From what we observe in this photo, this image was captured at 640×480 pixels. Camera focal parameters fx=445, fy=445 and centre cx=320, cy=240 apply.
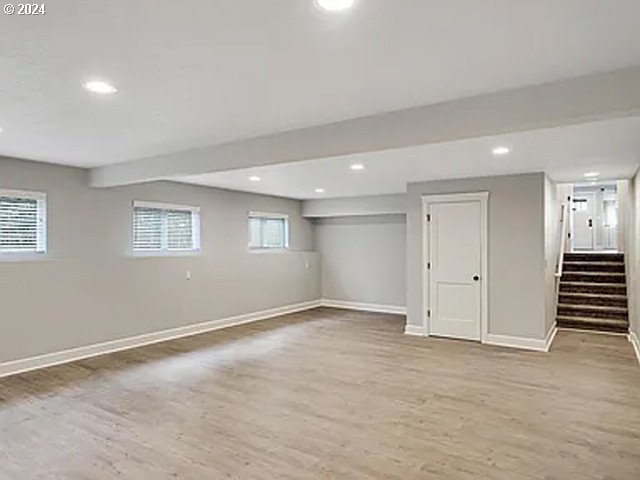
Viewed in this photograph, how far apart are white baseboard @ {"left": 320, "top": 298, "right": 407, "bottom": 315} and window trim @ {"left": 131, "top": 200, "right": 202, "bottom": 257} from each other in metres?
3.61

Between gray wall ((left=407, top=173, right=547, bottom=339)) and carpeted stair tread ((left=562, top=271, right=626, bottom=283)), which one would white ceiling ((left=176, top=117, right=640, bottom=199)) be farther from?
carpeted stair tread ((left=562, top=271, right=626, bottom=283))

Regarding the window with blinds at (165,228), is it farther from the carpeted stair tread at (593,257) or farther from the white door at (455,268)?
the carpeted stair tread at (593,257)

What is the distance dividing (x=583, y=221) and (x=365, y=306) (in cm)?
737

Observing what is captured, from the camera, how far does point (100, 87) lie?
2.74 m

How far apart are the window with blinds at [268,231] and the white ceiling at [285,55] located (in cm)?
500

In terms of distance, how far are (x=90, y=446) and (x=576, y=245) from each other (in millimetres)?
12926

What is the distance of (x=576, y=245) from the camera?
1248cm

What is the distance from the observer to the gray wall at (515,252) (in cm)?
582

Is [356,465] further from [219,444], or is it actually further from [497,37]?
[497,37]

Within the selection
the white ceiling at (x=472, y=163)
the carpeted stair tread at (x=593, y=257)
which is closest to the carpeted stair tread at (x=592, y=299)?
the carpeted stair tread at (x=593, y=257)

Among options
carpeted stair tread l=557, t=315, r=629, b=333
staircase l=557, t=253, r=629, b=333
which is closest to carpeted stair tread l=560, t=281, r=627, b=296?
staircase l=557, t=253, r=629, b=333

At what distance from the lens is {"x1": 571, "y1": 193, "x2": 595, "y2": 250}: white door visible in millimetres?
12289

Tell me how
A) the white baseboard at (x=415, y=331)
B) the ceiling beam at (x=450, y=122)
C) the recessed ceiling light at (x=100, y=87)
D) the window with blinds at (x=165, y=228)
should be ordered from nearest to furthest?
1. the ceiling beam at (x=450, y=122)
2. the recessed ceiling light at (x=100, y=87)
3. the window with blinds at (x=165, y=228)
4. the white baseboard at (x=415, y=331)
